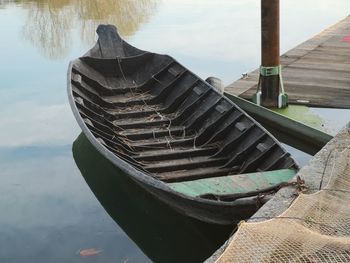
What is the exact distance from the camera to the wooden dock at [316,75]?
7.96 m

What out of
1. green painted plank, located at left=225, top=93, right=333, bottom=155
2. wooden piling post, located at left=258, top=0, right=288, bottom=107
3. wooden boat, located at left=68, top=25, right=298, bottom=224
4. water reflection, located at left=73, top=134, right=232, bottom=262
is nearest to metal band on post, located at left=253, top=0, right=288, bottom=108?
wooden piling post, located at left=258, top=0, right=288, bottom=107

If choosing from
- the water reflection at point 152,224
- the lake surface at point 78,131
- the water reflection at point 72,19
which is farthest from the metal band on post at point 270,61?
the water reflection at point 72,19

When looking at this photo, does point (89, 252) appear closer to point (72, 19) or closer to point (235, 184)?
point (235, 184)

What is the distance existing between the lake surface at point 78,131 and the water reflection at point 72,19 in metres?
0.05

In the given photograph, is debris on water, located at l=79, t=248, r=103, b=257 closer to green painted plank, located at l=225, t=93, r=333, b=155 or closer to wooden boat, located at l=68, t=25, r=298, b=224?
wooden boat, located at l=68, t=25, r=298, b=224

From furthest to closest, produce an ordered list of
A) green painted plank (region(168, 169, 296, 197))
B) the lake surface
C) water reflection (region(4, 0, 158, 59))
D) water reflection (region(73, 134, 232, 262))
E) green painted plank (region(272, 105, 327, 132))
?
water reflection (region(4, 0, 158, 59)) < green painted plank (region(272, 105, 327, 132)) < the lake surface < water reflection (region(73, 134, 232, 262)) < green painted plank (region(168, 169, 296, 197))

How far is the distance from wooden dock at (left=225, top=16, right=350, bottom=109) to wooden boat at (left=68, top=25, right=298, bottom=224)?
1.35 metres

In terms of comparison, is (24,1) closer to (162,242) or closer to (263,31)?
(263,31)

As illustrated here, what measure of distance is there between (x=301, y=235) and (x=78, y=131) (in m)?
5.52

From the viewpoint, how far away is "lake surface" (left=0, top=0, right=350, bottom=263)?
5215mm

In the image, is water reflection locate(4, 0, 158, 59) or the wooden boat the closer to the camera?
the wooden boat

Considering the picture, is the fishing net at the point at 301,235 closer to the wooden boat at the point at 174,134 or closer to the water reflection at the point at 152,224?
the wooden boat at the point at 174,134

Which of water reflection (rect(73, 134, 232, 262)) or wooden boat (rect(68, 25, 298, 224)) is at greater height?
wooden boat (rect(68, 25, 298, 224))

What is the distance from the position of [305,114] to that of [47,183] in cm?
329
